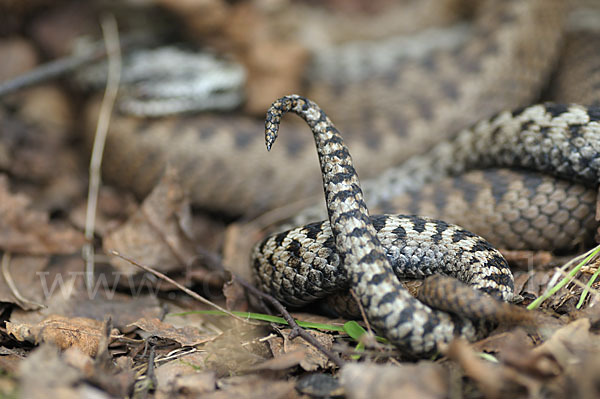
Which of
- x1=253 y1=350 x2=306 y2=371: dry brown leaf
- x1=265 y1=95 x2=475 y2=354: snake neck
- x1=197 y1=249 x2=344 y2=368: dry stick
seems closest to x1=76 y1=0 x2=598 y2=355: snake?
x1=265 y1=95 x2=475 y2=354: snake neck

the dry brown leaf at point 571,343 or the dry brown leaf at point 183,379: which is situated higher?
the dry brown leaf at point 571,343

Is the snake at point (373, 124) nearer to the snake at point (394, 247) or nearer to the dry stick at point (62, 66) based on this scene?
the dry stick at point (62, 66)

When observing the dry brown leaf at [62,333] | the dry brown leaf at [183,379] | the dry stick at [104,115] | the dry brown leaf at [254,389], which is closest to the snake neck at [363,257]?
the dry brown leaf at [254,389]

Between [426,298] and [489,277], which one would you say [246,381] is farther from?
[489,277]

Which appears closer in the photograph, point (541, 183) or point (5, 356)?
point (5, 356)

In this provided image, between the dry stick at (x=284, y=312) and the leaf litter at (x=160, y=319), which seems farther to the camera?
the dry stick at (x=284, y=312)

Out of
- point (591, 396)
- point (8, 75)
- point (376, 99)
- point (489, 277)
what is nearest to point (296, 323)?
point (489, 277)

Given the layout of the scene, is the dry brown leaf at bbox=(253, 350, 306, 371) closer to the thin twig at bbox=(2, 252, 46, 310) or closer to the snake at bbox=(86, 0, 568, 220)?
the thin twig at bbox=(2, 252, 46, 310)
